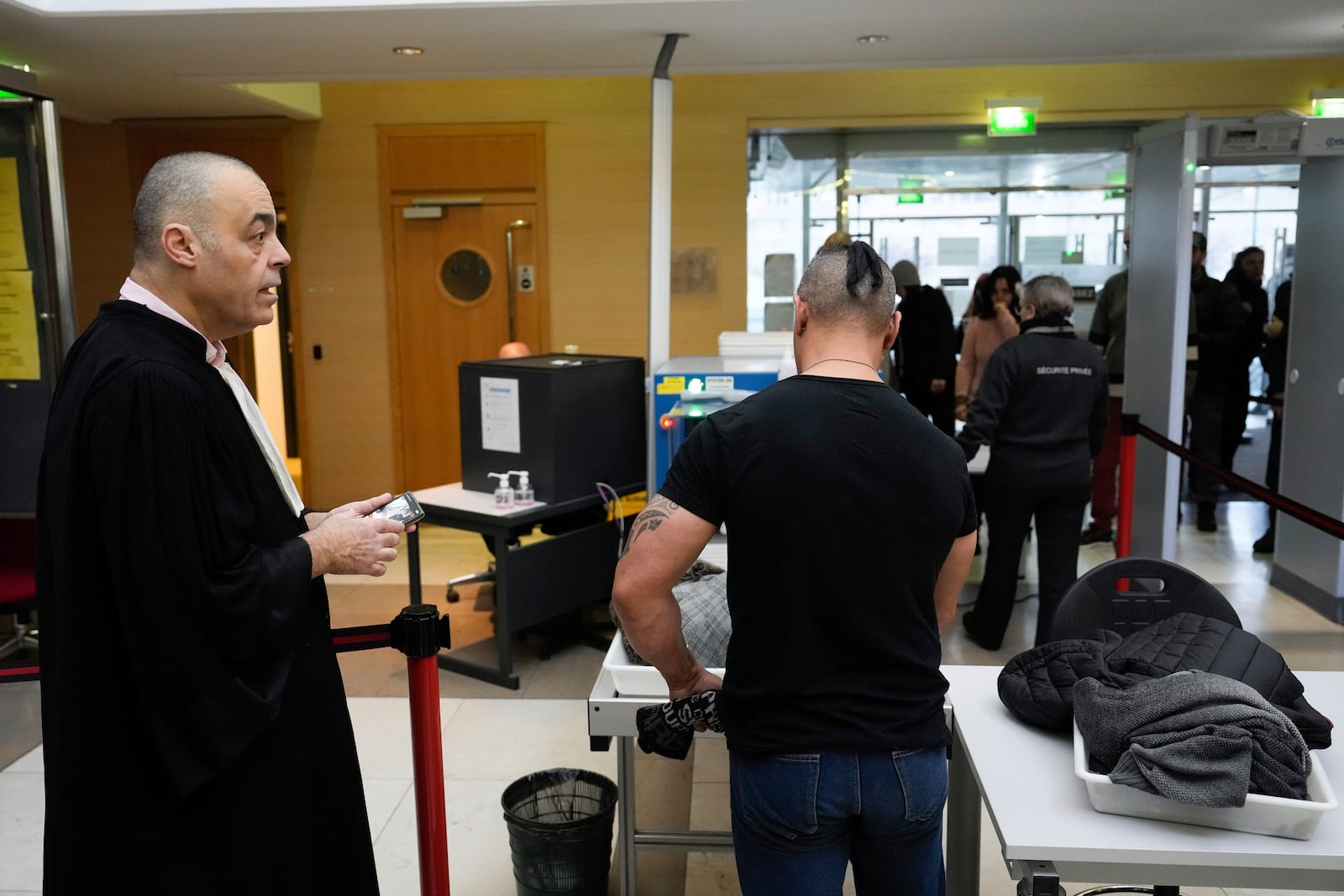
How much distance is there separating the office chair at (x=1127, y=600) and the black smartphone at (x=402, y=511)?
137cm

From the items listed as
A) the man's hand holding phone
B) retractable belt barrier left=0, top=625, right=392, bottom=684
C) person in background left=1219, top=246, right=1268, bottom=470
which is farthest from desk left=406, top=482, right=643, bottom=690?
person in background left=1219, top=246, right=1268, bottom=470

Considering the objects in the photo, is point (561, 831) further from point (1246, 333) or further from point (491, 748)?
point (1246, 333)

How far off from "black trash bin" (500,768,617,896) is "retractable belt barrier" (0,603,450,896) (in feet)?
1.91

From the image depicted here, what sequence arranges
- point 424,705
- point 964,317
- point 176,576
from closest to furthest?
point 176,576
point 424,705
point 964,317

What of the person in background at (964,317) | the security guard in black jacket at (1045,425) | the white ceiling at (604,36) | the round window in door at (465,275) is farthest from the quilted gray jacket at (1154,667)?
the round window in door at (465,275)

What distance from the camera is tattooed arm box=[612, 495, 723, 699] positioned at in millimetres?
1567

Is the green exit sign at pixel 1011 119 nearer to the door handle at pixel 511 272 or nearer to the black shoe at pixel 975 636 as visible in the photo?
the door handle at pixel 511 272

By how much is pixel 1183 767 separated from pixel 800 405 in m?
0.75

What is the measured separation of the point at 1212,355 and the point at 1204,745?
5262mm

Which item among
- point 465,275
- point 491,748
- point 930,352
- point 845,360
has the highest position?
point 465,275

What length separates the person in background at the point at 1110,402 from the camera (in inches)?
242

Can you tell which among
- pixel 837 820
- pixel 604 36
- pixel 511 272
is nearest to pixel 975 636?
pixel 604 36

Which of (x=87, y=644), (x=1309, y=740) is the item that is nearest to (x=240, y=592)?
(x=87, y=644)

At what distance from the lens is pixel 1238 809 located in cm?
157
